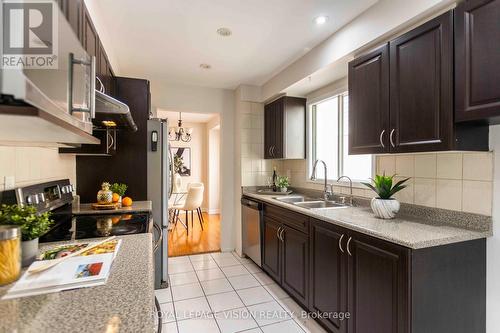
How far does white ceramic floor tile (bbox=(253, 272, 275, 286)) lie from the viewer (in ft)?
9.57

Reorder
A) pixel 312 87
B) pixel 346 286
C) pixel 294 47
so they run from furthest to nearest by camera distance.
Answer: pixel 312 87
pixel 294 47
pixel 346 286

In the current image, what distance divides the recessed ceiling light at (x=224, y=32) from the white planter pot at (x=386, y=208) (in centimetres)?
191

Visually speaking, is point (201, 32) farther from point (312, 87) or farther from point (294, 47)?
point (312, 87)

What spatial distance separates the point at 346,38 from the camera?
217cm

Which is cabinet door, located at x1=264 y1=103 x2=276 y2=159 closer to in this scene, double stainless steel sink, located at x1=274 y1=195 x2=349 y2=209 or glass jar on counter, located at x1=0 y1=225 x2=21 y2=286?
double stainless steel sink, located at x1=274 y1=195 x2=349 y2=209

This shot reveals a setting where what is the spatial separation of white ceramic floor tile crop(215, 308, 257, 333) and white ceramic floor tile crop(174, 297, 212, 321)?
14 cm

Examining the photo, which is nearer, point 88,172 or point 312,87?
point 88,172

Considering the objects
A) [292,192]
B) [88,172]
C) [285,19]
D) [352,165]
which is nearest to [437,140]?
[352,165]

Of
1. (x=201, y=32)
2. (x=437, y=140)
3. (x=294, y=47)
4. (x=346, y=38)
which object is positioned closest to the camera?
(x=437, y=140)

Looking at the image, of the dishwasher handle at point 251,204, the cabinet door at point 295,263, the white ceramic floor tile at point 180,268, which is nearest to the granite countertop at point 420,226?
the cabinet door at point 295,263

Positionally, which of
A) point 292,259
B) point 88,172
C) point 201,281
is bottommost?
point 201,281

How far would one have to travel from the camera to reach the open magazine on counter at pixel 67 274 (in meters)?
0.81

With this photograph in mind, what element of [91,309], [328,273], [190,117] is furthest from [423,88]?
[190,117]

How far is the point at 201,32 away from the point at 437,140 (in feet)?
6.76
